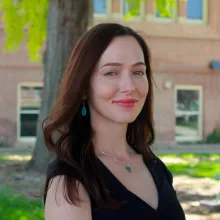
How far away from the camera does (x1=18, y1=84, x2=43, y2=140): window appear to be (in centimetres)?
1738

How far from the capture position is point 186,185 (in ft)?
28.5

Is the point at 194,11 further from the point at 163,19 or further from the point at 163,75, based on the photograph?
the point at 163,75

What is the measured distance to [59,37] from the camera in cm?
918

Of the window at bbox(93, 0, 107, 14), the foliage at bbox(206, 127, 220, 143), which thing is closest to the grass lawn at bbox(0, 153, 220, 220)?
the foliage at bbox(206, 127, 220, 143)

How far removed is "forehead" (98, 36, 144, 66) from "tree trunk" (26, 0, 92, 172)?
6.91 meters

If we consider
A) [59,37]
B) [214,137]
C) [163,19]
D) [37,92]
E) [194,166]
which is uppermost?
[163,19]

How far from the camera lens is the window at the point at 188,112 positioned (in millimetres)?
19203

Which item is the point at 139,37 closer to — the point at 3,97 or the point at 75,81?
the point at 75,81

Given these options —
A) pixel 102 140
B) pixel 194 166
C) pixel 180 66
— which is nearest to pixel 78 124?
pixel 102 140

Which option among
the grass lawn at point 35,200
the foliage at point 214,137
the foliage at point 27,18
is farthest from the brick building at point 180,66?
the foliage at point 27,18

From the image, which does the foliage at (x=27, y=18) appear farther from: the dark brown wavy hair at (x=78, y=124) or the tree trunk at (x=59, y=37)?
the dark brown wavy hair at (x=78, y=124)

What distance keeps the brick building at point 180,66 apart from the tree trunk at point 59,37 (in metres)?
8.11

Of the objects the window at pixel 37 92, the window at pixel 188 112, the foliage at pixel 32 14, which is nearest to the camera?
the foliage at pixel 32 14

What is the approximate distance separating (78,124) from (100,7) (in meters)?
16.6
